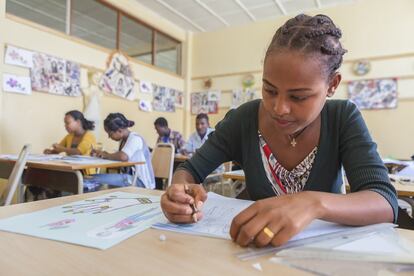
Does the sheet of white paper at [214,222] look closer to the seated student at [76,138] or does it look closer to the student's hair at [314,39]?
the student's hair at [314,39]

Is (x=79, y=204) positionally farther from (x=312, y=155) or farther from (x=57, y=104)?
(x=57, y=104)

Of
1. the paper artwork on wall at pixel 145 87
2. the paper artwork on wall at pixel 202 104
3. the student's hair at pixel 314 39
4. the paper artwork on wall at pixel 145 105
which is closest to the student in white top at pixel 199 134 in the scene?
the paper artwork on wall at pixel 145 105

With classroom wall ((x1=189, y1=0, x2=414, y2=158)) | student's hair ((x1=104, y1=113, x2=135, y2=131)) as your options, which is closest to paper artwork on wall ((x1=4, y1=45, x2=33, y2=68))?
student's hair ((x1=104, y1=113, x2=135, y2=131))

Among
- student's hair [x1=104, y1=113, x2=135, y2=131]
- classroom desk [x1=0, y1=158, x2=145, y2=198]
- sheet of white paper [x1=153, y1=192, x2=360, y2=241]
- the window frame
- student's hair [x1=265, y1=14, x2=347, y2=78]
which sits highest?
the window frame

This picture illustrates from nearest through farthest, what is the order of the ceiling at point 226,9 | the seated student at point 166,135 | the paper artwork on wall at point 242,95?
the seated student at point 166,135, the ceiling at point 226,9, the paper artwork on wall at point 242,95

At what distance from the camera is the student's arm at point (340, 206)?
1.54ft

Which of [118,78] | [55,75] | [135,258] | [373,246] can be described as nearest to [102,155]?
[55,75]

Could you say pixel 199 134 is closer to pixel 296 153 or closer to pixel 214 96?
pixel 214 96

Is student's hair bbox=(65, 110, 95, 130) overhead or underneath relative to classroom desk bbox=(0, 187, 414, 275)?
overhead

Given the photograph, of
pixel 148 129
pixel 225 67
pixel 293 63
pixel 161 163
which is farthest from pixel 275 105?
pixel 225 67

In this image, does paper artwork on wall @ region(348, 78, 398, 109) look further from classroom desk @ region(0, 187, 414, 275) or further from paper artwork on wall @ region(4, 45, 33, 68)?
classroom desk @ region(0, 187, 414, 275)

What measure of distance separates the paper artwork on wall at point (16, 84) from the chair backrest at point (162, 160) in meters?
1.62

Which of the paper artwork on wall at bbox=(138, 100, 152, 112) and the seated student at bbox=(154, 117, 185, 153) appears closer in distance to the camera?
the seated student at bbox=(154, 117, 185, 153)

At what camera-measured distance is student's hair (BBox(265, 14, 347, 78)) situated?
664mm
